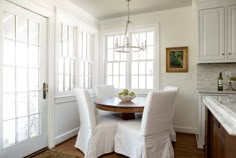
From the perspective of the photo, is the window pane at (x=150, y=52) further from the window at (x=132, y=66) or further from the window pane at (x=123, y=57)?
the window pane at (x=123, y=57)

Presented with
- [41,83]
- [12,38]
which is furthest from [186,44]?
[12,38]

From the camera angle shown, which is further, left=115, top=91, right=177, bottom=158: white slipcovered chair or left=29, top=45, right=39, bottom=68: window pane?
left=29, top=45, right=39, bottom=68: window pane

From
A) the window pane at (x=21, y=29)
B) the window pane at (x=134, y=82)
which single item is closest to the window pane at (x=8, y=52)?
the window pane at (x=21, y=29)

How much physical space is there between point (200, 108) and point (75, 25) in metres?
2.87

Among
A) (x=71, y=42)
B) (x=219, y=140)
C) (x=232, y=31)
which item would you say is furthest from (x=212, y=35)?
(x=71, y=42)

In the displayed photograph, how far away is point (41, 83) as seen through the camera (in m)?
2.83

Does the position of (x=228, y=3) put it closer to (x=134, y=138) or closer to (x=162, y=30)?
(x=162, y=30)

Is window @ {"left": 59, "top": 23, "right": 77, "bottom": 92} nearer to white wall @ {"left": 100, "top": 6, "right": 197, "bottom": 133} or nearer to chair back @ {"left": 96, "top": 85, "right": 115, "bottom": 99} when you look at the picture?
chair back @ {"left": 96, "top": 85, "right": 115, "bottom": 99}

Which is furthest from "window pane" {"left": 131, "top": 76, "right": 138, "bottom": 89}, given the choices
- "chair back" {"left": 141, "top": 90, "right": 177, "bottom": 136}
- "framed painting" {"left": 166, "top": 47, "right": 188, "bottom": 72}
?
"chair back" {"left": 141, "top": 90, "right": 177, "bottom": 136}

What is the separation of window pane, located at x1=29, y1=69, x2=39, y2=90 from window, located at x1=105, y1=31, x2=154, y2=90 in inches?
78.7

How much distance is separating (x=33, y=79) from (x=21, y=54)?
420 mm

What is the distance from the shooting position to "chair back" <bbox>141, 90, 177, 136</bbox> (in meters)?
2.05

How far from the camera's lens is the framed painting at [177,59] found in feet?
11.9

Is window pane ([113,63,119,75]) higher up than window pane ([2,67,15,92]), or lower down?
higher up
